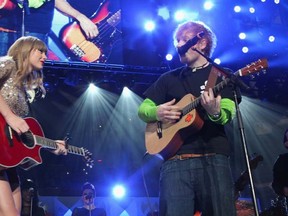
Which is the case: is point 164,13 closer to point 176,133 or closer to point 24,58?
point 24,58

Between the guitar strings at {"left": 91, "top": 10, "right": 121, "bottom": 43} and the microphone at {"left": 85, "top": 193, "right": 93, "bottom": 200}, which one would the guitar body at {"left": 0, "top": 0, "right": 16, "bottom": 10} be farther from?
the microphone at {"left": 85, "top": 193, "right": 93, "bottom": 200}

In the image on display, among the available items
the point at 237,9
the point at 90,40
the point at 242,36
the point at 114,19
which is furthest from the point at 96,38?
the point at 237,9

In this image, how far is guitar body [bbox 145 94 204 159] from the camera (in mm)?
3117

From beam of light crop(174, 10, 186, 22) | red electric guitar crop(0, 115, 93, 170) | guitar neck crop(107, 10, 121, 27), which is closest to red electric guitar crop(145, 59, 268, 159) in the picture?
red electric guitar crop(0, 115, 93, 170)

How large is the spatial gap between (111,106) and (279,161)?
6898mm

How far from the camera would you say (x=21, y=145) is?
10.6 ft

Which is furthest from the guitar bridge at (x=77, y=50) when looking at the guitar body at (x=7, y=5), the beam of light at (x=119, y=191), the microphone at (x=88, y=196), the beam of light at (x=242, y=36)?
the beam of light at (x=119, y=191)

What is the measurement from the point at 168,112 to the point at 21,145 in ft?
4.04

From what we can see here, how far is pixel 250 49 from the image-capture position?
977cm

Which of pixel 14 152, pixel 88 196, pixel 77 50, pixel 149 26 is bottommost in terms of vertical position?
pixel 14 152

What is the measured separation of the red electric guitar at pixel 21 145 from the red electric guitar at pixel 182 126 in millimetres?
982

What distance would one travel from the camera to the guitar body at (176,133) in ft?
10.2

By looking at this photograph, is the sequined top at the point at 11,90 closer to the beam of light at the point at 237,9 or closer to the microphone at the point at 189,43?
the microphone at the point at 189,43

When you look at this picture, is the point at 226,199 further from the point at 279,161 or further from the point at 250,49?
the point at 250,49
